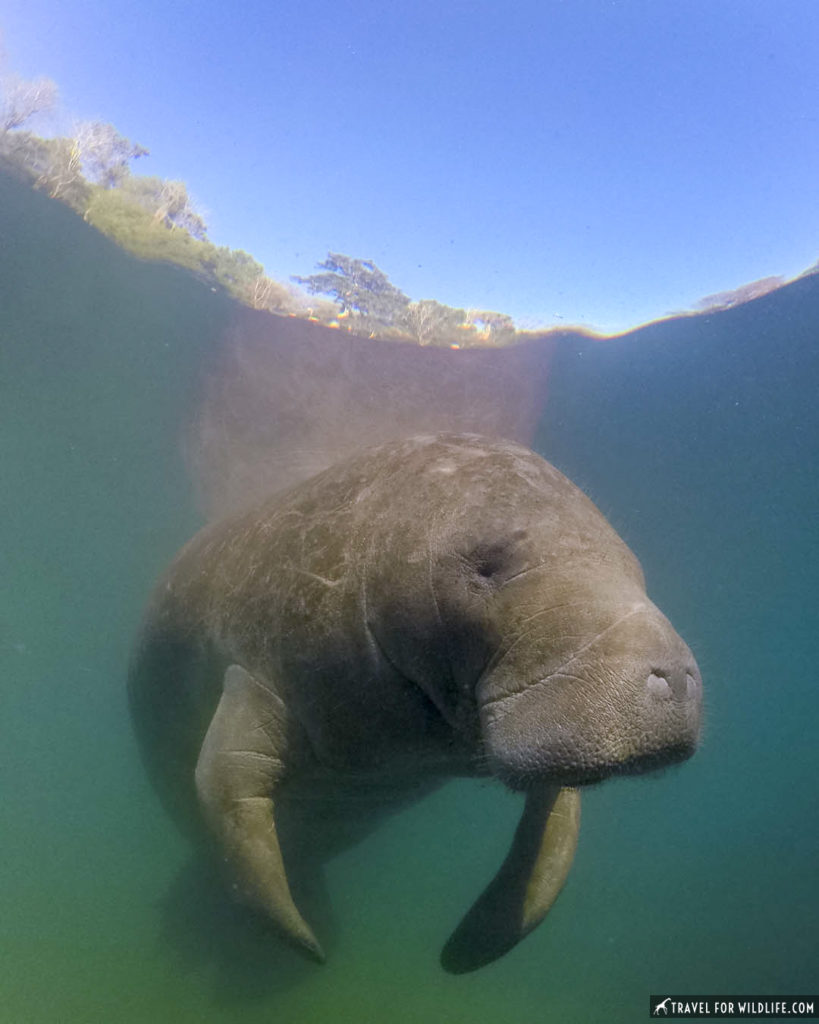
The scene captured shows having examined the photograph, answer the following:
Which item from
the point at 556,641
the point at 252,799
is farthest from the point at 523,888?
the point at 556,641

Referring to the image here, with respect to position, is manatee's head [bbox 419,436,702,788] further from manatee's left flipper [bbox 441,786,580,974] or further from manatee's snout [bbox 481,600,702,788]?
manatee's left flipper [bbox 441,786,580,974]

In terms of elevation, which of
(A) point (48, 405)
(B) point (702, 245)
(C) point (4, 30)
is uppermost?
(C) point (4, 30)

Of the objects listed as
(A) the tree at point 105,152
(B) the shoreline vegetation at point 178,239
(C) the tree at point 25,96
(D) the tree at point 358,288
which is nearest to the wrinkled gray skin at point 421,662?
(D) the tree at point 358,288

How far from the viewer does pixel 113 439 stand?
16719 millimetres

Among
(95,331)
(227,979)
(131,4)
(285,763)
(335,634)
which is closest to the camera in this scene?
(335,634)

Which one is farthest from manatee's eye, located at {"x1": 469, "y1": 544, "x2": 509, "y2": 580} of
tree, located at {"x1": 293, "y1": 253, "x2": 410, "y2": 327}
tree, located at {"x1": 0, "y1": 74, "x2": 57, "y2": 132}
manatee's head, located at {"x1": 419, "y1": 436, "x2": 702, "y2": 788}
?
tree, located at {"x1": 0, "y1": 74, "x2": 57, "y2": 132}

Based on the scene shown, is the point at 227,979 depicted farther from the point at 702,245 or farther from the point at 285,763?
the point at 702,245

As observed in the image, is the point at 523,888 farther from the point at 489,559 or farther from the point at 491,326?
the point at 491,326

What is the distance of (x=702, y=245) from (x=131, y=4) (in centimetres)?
930

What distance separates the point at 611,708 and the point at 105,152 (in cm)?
1053

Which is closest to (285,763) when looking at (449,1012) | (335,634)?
(335,634)

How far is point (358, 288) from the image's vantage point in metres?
9.46

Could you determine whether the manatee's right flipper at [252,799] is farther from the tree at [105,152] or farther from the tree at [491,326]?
the tree at [105,152]

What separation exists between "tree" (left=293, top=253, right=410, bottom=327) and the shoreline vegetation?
1 cm
